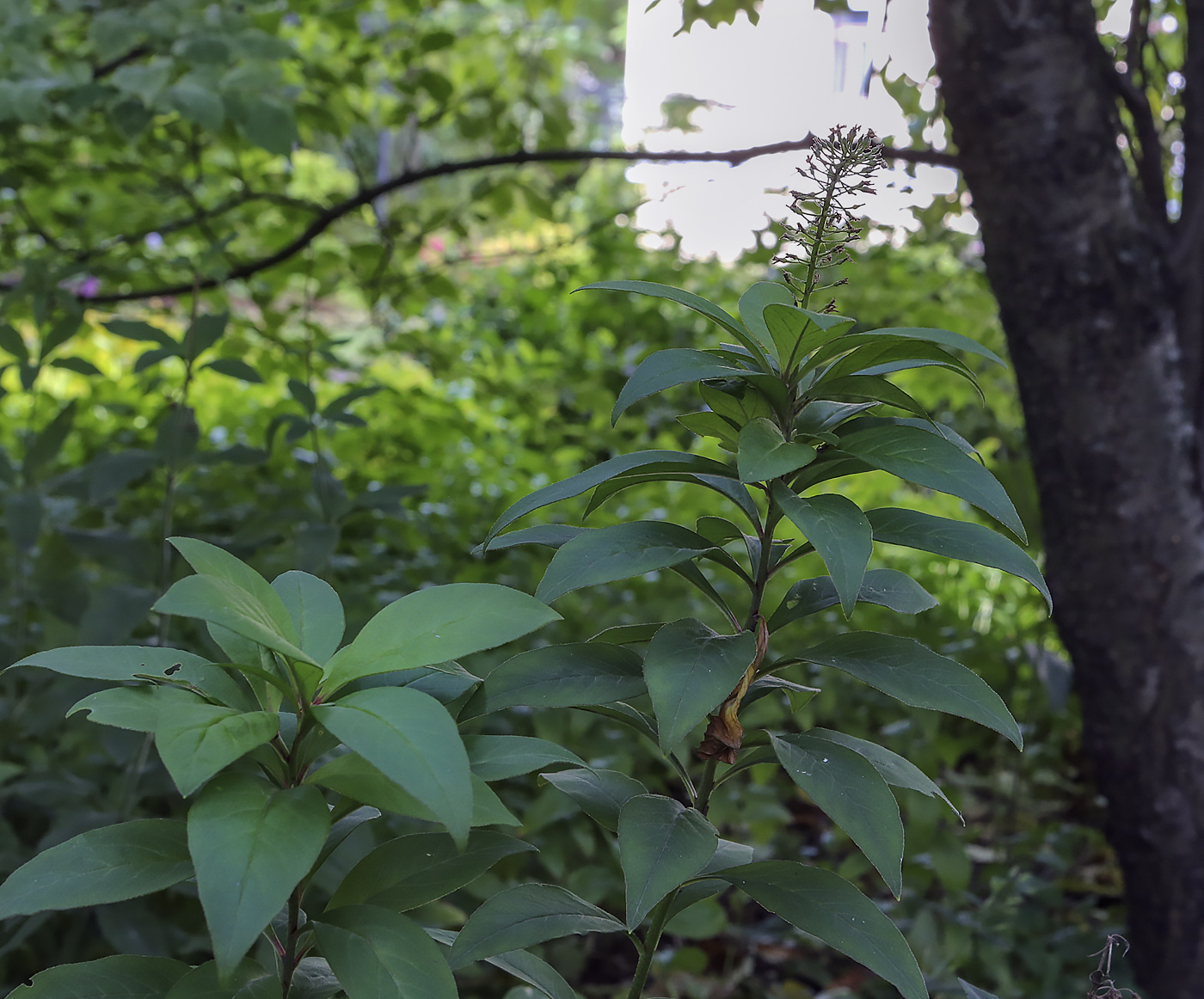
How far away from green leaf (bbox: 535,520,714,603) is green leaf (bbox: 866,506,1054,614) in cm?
14

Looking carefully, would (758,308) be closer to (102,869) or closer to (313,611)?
(313,611)

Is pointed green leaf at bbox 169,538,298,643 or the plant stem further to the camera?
the plant stem

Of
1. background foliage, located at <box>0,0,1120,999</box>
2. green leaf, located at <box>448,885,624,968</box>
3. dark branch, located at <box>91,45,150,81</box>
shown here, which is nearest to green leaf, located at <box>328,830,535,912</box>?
green leaf, located at <box>448,885,624,968</box>

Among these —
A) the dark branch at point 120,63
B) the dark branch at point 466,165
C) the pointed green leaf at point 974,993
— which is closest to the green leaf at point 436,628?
the pointed green leaf at point 974,993

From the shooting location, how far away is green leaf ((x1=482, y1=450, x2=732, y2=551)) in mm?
677

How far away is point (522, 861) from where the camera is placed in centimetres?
192

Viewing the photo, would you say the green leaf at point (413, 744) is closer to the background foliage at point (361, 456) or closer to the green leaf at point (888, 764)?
the green leaf at point (888, 764)

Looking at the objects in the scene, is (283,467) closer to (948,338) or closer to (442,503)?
(442,503)

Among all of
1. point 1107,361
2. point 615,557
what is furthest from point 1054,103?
point 615,557

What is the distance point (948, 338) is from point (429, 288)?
2265mm

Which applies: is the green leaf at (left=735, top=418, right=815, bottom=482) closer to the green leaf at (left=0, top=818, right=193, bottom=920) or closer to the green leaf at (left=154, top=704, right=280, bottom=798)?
the green leaf at (left=154, top=704, right=280, bottom=798)

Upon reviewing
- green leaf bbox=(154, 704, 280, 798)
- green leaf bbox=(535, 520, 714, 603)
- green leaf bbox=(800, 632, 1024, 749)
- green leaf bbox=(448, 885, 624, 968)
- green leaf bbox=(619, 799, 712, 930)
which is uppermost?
green leaf bbox=(535, 520, 714, 603)

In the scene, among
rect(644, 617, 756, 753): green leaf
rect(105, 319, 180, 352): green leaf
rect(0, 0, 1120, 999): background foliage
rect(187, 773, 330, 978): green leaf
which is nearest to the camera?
rect(187, 773, 330, 978): green leaf

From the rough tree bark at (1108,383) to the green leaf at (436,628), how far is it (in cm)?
135
